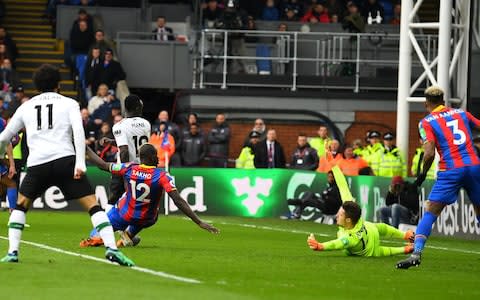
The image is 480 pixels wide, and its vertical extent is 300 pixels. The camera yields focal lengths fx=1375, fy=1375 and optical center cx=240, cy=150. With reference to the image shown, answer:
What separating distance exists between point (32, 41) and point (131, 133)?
22176 mm

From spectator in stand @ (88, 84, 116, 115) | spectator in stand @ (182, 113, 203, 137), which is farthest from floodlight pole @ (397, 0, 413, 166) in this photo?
spectator in stand @ (88, 84, 116, 115)

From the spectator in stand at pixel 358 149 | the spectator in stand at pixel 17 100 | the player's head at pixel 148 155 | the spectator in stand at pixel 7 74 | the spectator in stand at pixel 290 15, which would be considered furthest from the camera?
the spectator in stand at pixel 290 15

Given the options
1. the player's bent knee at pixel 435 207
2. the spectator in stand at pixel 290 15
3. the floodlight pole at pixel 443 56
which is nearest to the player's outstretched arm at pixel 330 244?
the player's bent knee at pixel 435 207

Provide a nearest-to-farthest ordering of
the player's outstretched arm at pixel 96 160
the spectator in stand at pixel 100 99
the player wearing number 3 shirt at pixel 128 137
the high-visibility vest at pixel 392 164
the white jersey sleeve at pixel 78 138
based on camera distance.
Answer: the white jersey sleeve at pixel 78 138, the player's outstretched arm at pixel 96 160, the player wearing number 3 shirt at pixel 128 137, the high-visibility vest at pixel 392 164, the spectator in stand at pixel 100 99

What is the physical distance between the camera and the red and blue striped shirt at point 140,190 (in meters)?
17.4

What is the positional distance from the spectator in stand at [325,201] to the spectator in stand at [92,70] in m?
8.22

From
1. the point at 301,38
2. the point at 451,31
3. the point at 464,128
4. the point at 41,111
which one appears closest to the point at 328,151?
the point at 451,31

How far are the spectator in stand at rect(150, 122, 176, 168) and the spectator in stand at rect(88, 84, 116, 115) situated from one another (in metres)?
2.44

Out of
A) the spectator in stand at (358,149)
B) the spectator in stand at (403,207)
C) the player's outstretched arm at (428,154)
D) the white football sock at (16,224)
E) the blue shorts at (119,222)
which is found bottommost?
the spectator in stand at (403,207)

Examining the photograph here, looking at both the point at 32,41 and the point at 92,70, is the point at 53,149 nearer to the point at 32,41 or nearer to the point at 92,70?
A: the point at 92,70

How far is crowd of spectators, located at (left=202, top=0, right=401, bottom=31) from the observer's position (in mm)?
39375

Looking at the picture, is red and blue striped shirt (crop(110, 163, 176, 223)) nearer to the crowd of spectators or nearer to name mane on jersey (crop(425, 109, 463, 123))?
name mane on jersey (crop(425, 109, 463, 123))

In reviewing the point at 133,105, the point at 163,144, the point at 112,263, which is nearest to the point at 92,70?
the point at 163,144

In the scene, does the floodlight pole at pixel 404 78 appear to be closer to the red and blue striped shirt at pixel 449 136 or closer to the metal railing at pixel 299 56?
the metal railing at pixel 299 56
